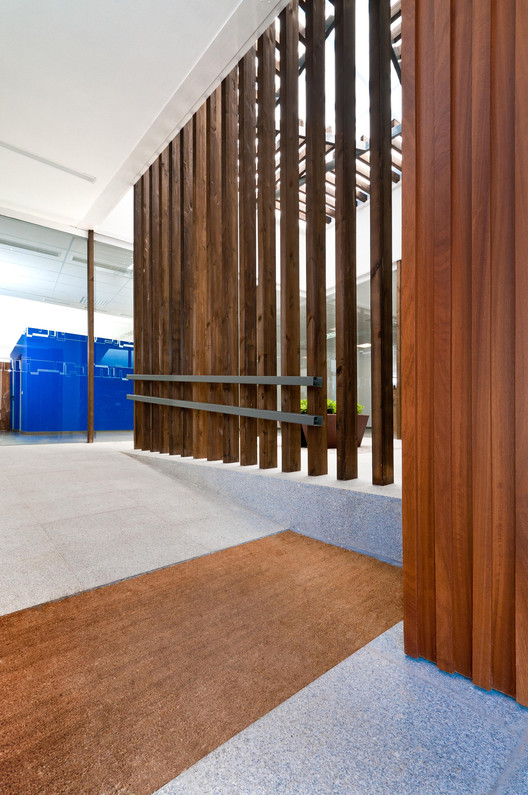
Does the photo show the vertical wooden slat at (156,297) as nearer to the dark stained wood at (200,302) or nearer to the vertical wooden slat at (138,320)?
the vertical wooden slat at (138,320)

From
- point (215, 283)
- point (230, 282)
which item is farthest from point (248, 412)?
point (215, 283)

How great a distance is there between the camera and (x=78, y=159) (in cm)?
424

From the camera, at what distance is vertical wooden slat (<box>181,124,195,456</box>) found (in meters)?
3.42

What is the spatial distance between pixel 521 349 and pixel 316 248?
163cm

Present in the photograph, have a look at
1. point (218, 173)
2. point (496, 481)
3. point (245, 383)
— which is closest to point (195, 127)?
point (218, 173)

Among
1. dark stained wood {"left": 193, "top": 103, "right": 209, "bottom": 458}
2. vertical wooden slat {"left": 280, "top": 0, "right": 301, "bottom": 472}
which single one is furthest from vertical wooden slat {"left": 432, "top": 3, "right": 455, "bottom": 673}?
dark stained wood {"left": 193, "top": 103, "right": 209, "bottom": 458}

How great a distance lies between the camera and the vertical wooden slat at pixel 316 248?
2.30 m

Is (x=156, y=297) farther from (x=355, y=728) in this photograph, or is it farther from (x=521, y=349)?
(x=355, y=728)

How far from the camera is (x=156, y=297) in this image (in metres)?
3.95

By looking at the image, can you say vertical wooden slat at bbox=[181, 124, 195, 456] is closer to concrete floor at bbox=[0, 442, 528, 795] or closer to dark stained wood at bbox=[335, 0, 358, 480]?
dark stained wood at bbox=[335, 0, 358, 480]

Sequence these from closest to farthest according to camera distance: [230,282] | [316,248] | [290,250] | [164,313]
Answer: [316,248] < [290,250] < [230,282] < [164,313]

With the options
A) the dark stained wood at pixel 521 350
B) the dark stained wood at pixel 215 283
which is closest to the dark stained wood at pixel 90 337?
the dark stained wood at pixel 215 283

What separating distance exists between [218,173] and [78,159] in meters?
2.10

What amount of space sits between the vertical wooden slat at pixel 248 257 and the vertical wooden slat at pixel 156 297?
1377 millimetres
